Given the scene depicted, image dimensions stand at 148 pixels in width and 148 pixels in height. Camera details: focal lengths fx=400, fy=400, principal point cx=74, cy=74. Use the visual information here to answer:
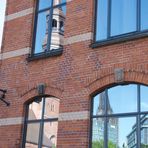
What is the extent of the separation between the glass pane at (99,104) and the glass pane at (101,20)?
1.77 metres

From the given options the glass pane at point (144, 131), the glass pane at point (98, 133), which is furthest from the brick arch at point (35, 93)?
the glass pane at point (144, 131)

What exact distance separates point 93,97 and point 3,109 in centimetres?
348

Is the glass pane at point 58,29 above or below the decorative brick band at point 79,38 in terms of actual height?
above

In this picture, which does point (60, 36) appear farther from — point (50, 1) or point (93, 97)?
point (93, 97)

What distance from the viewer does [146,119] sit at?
33.8ft

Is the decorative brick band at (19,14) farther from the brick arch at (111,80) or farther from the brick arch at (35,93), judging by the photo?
the brick arch at (111,80)

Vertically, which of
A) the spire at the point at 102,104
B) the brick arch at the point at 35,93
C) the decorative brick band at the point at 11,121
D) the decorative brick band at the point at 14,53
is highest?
the decorative brick band at the point at 14,53

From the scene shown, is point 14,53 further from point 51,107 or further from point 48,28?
point 51,107

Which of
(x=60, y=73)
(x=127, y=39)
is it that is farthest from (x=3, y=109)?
(x=127, y=39)

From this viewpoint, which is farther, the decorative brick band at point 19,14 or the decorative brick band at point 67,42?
the decorative brick band at point 19,14

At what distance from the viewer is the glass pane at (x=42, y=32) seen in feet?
43.9

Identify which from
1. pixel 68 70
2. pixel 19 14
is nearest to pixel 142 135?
pixel 68 70

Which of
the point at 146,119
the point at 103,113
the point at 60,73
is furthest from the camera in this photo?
the point at 60,73

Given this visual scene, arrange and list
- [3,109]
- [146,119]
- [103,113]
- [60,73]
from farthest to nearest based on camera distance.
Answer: [3,109]
[60,73]
[103,113]
[146,119]
